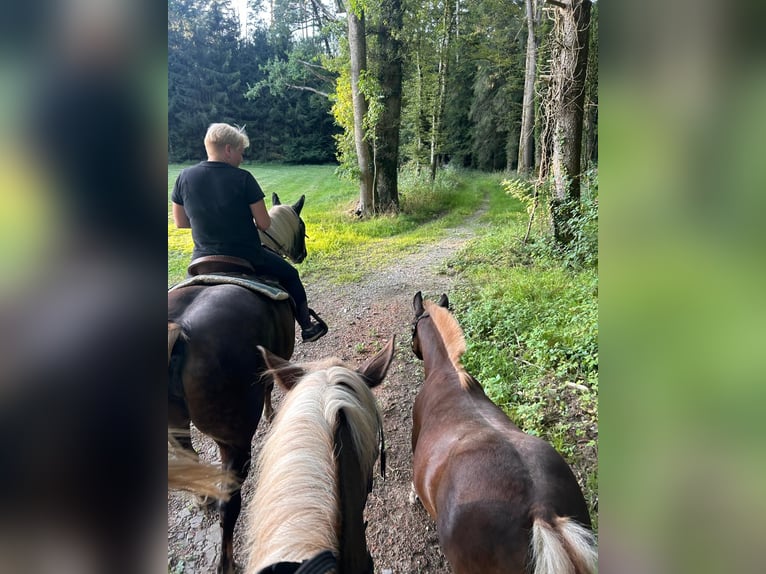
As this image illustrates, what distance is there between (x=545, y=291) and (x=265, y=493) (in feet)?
12.1

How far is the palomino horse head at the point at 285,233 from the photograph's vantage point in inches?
139

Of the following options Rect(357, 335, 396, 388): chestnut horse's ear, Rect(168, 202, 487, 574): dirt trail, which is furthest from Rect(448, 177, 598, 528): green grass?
Rect(357, 335, 396, 388): chestnut horse's ear

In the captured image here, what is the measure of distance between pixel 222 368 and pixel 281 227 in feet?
5.78

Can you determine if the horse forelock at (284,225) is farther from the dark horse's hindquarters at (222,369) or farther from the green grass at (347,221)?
the green grass at (347,221)

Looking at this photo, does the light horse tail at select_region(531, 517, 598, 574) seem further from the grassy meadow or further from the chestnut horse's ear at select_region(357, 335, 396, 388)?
the grassy meadow

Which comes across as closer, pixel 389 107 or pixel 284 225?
pixel 284 225

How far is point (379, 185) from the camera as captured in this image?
9391 millimetres

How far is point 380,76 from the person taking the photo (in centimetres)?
905

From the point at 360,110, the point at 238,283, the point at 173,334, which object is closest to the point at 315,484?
the point at 173,334

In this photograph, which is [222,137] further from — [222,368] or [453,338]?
[453,338]
